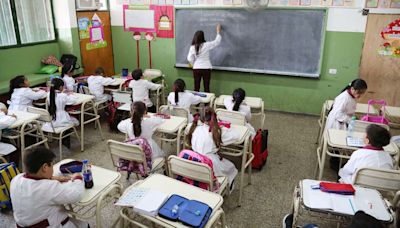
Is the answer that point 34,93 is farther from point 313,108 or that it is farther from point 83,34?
point 313,108

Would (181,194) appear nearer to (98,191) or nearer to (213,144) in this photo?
(98,191)

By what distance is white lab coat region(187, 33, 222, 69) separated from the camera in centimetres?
538

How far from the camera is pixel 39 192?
1774 mm

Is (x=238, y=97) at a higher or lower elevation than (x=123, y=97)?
higher

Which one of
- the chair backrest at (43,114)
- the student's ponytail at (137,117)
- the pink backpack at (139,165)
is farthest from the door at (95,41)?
the pink backpack at (139,165)

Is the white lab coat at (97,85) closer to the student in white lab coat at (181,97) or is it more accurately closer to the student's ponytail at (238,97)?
the student in white lab coat at (181,97)

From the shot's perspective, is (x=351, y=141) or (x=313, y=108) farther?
(x=313, y=108)

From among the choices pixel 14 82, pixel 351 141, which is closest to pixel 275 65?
pixel 351 141

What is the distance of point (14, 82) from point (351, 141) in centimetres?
399

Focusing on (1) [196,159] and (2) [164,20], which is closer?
(1) [196,159]

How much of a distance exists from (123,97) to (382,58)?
4.08m

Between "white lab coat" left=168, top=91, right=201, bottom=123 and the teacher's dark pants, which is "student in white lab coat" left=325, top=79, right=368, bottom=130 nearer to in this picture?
"white lab coat" left=168, top=91, right=201, bottom=123

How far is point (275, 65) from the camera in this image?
5.46 meters

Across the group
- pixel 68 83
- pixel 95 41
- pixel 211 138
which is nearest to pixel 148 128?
pixel 211 138
